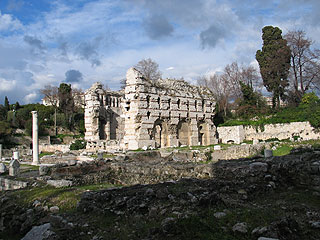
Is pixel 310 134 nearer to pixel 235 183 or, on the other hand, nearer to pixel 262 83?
pixel 262 83

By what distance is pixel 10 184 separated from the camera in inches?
512

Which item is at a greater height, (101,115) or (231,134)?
(101,115)

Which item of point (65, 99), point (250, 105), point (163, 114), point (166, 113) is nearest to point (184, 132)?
point (166, 113)

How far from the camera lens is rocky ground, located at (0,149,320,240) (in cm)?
524

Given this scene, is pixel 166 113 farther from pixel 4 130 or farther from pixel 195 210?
pixel 4 130

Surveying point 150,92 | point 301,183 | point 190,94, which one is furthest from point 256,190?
point 190,94

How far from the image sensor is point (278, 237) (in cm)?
469

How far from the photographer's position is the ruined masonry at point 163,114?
22.8m

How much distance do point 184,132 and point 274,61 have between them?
613 inches

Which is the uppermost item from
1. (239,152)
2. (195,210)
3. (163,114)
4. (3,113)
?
(3,113)

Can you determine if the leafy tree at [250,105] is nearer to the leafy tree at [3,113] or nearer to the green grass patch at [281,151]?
the green grass patch at [281,151]

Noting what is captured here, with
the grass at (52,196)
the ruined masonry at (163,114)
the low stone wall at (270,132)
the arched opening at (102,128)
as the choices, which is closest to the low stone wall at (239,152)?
the ruined masonry at (163,114)

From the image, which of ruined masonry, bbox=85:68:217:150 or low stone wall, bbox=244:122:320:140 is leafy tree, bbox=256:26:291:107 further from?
ruined masonry, bbox=85:68:217:150

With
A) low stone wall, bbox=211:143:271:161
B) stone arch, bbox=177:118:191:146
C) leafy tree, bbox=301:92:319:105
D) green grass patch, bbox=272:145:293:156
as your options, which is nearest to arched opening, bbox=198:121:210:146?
stone arch, bbox=177:118:191:146
